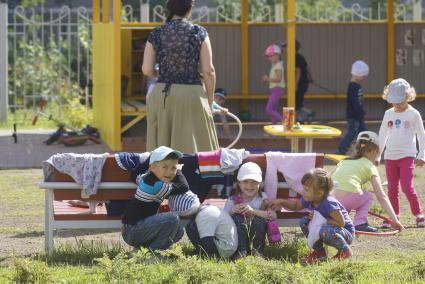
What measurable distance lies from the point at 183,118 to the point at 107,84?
7534 mm

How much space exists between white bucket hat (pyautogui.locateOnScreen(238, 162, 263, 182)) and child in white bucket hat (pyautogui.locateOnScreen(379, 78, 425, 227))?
93.5 inches

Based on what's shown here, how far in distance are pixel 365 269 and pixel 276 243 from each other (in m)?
1.34

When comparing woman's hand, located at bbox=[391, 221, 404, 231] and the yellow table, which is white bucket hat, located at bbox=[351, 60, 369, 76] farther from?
woman's hand, located at bbox=[391, 221, 404, 231]

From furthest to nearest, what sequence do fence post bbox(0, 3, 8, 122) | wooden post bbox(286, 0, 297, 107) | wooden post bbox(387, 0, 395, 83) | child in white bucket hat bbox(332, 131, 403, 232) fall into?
fence post bbox(0, 3, 8, 122) → wooden post bbox(387, 0, 395, 83) → wooden post bbox(286, 0, 297, 107) → child in white bucket hat bbox(332, 131, 403, 232)

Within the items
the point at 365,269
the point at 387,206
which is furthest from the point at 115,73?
the point at 365,269

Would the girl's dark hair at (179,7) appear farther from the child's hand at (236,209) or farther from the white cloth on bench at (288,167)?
the child's hand at (236,209)

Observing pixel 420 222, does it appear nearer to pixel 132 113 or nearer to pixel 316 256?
pixel 316 256

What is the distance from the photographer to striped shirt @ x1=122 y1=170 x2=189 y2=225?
9.04 m

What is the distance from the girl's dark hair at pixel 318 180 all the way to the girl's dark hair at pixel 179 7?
2008mm

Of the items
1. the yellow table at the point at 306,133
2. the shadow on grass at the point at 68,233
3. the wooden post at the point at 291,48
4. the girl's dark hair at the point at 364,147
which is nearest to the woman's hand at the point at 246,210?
the girl's dark hair at the point at 364,147

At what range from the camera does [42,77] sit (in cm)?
2392

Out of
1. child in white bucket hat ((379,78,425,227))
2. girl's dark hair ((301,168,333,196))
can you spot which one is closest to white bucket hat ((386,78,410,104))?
child in white bucket hat ((379,78,425,227))

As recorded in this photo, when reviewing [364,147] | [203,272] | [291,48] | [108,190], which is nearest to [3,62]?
[291,48]

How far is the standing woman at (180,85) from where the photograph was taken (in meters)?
10.5
